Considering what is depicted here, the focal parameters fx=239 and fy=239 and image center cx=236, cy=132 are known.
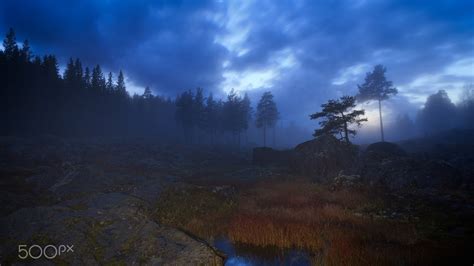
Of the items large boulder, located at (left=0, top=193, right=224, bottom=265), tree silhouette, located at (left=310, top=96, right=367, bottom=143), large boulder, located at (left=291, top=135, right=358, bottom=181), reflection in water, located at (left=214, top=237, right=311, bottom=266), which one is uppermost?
tree silhouette, located at (left=310, top=96, right=367, bottom=143)

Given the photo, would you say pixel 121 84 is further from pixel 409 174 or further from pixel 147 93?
pixel 409 174

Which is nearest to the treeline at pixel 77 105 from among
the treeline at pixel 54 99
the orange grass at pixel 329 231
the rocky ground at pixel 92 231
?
the treeline at pixel 54 99

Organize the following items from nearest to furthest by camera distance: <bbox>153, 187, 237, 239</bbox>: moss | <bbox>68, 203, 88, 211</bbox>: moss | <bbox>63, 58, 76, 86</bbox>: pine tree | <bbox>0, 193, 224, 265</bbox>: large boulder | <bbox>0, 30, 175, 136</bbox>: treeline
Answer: <bbox>0, 193, 224, 265</bbox>: large boulder → <bbox>68, 203, 88, 211</bbox>: moss → <bbox>153, 187, 237, 239</bbox>: moss → <bbox>0, 30, 175, 136</bbox>: treeline → <bbox>63, 58, 76, 86</bbox>: pine tree

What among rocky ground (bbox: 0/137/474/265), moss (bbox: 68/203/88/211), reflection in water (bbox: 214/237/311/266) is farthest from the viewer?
moss (bbox: 68/203/88/211)

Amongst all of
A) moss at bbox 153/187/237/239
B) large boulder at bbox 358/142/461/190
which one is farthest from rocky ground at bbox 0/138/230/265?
large boulder at bbox 358/142/461/190

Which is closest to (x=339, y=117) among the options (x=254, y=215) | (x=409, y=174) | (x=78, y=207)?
(x=409, y=174)

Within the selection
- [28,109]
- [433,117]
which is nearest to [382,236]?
[28,109]

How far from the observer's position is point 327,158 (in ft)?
80.6

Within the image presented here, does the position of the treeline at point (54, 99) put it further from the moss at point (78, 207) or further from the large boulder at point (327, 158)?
the large boulder at point (327, 158)

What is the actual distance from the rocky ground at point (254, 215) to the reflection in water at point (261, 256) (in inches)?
14.1

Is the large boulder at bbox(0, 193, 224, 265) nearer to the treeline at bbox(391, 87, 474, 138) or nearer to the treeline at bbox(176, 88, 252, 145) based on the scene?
the treeline at bbox(176, 88, 252, 145)

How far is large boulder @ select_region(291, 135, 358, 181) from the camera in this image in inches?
937

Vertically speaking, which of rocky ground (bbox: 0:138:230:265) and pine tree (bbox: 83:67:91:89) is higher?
pine tree (bbox: 83:67:91:89)

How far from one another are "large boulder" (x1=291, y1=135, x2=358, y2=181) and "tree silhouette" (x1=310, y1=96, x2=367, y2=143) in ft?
4.10
